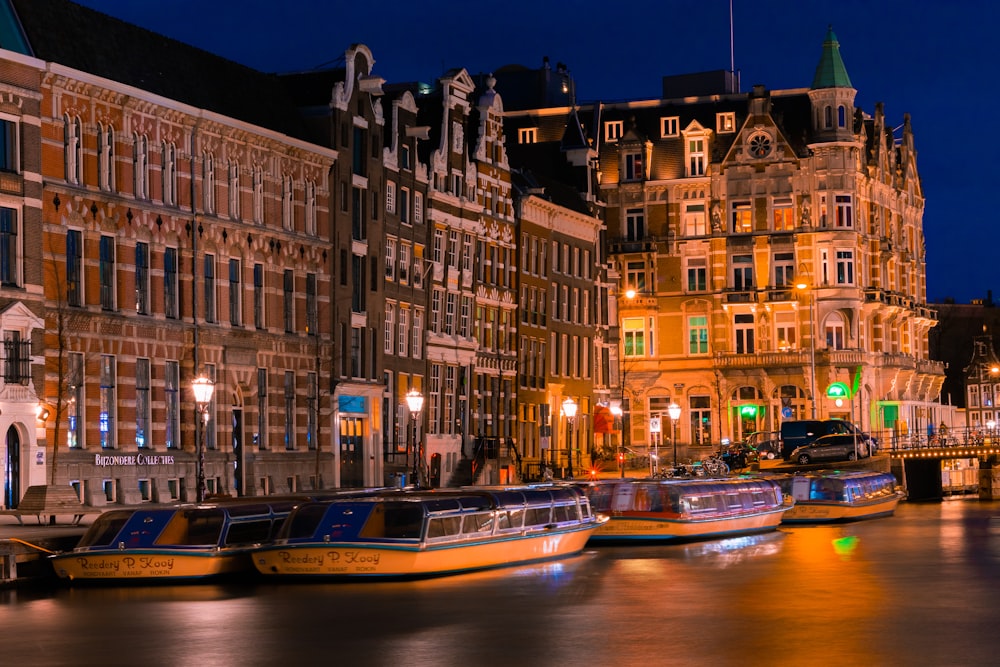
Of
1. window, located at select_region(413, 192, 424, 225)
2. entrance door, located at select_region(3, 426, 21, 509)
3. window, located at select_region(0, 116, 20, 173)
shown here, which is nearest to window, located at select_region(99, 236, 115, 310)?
window, located at select_region(0, 116, 20, 173)

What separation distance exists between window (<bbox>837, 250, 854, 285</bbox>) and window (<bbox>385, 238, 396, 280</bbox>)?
4042cm

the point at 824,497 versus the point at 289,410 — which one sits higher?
the point at 289,410

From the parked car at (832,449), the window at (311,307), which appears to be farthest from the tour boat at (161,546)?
the parked car at (832,449)

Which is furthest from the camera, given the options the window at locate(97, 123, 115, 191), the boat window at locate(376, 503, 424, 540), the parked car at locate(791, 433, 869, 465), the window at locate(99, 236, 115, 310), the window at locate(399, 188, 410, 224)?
the parked car at locate(791, 433, 869, 465)

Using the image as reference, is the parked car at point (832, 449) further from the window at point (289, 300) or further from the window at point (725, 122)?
the window at point (289, 300)

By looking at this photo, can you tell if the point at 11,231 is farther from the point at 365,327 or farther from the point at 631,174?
the point at 631,174

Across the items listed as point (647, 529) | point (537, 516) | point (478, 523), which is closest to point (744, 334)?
point (647, 529)

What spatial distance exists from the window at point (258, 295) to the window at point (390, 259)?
11.0 meters

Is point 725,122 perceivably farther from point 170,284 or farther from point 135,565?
point 135,565

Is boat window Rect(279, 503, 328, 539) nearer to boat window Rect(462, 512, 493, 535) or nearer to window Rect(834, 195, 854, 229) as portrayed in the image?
boat window Rect(462, 512, 493, 535)

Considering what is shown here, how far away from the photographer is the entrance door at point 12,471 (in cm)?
5497

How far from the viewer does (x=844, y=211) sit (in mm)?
113812

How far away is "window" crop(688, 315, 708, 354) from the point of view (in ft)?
385

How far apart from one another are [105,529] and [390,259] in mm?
40857
